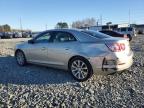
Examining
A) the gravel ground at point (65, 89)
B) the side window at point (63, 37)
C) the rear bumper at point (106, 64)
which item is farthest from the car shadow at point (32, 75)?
the side window at point (63, 37)

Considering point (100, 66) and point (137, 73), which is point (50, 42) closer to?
point (100, 66)

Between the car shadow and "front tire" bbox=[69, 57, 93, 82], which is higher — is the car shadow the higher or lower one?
the lower one

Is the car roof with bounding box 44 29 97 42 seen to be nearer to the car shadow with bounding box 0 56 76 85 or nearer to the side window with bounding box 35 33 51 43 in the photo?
the side window with bounding box 35 33 51 43

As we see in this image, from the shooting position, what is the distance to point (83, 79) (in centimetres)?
692

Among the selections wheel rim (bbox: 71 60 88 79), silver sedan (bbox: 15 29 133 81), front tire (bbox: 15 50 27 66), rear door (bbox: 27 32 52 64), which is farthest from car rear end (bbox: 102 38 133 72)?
front tire (bbox: 15 50 27 66)

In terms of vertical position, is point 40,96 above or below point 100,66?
below

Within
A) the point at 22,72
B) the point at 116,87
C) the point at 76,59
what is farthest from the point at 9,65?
the point at 116,87

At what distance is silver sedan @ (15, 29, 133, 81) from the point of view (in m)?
6.60

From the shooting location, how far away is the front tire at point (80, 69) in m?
6.82

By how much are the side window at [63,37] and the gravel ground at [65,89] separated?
1.11m

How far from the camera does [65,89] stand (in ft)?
20.2

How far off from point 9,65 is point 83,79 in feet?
12.1

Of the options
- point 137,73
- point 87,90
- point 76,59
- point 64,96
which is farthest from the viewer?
point 137,73

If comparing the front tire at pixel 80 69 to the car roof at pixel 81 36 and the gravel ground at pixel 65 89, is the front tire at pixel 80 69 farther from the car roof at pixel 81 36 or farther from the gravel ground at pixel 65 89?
the car roof at pixel 81 36
